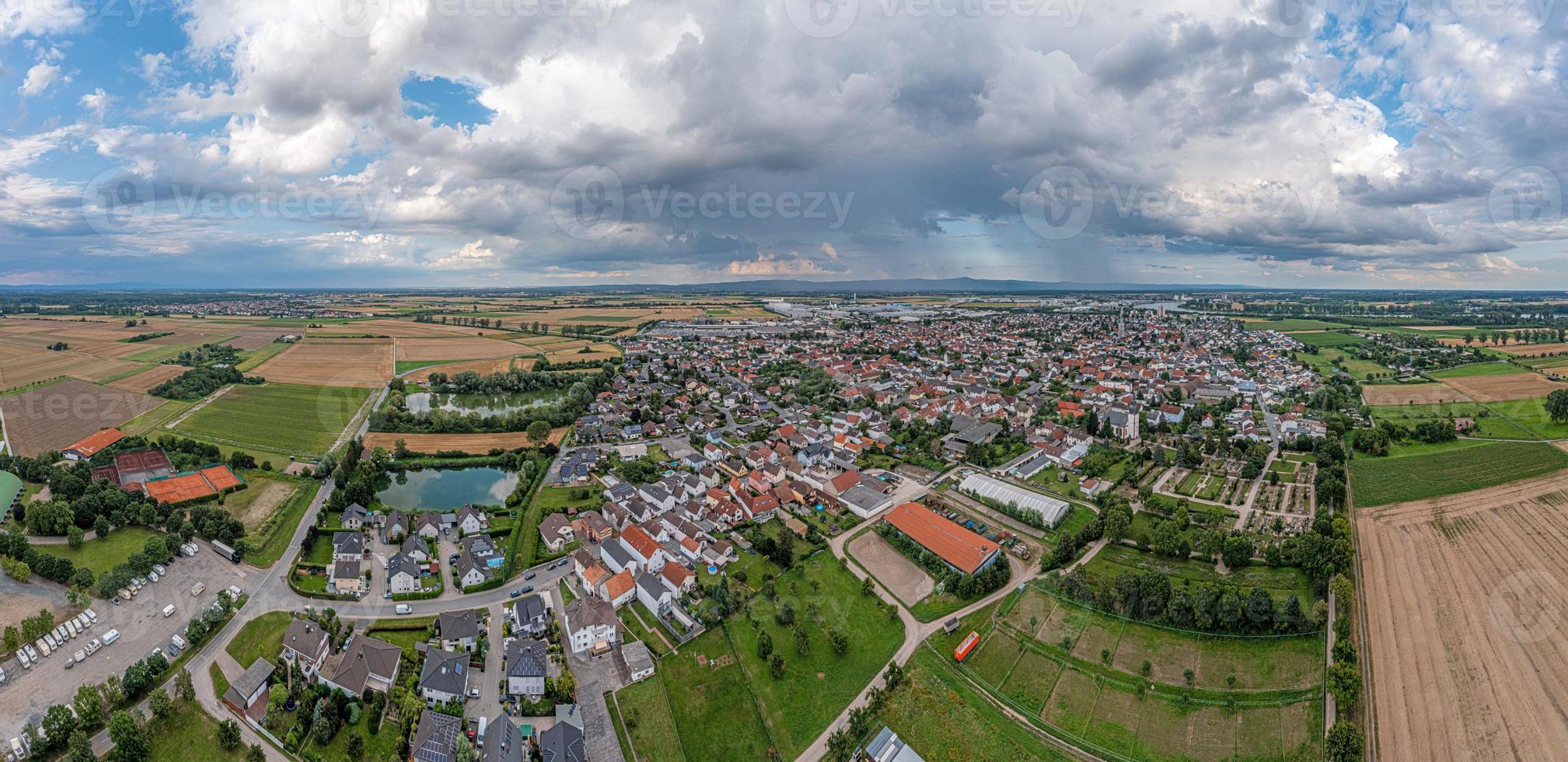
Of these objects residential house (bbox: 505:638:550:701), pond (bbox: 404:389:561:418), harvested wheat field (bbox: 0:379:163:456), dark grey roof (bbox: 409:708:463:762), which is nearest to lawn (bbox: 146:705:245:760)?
dark grey roof (bbox: 409:708:463:762)

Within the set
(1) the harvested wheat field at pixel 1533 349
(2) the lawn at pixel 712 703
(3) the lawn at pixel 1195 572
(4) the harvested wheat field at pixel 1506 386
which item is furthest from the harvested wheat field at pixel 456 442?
(1) the harvested wheat field at pixel 1533 349

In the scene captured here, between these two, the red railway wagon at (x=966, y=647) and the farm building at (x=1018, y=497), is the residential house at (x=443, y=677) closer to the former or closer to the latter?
the red railway wagon at (x=966, y=647)

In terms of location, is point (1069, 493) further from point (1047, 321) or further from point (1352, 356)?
point (1047, 321)

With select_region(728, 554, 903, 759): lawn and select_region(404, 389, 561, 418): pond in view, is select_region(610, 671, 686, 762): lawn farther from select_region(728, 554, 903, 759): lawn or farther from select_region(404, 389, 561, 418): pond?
select_region(404, 389, 561, 418): pond

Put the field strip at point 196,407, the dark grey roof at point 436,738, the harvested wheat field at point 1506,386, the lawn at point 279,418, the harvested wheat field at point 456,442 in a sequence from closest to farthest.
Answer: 1. the dark grey roof at point 436,738
2. the harvested wheat field at point 456,442
3. the lawn at point 279,418
4. the field strip at point 196,407
5. the harvested wheat field at point 1506,386

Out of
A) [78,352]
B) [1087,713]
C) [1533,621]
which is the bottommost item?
[1087,713]

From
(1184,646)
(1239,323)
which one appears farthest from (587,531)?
(1239,323)
